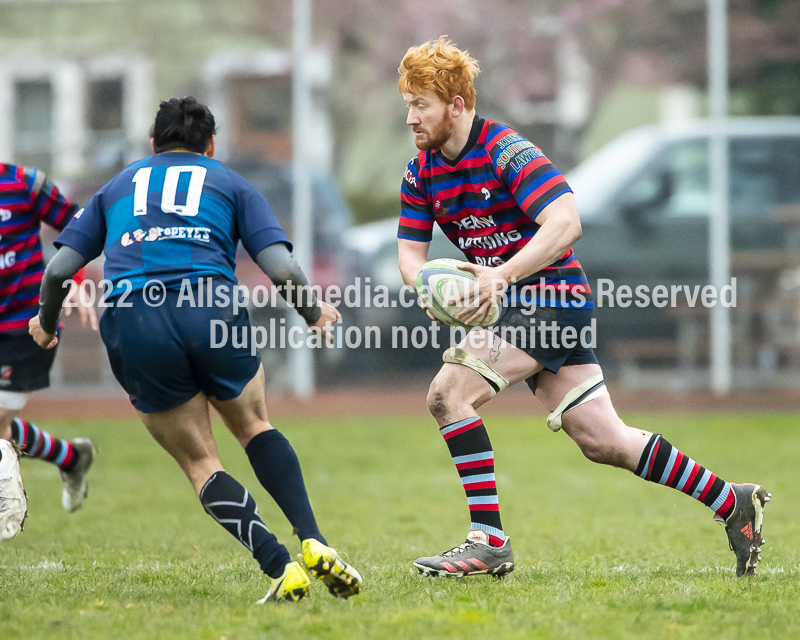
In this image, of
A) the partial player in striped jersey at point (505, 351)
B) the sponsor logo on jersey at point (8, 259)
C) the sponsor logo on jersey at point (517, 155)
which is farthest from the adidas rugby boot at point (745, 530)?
the sponsor logo on jersey at point (8, 259)

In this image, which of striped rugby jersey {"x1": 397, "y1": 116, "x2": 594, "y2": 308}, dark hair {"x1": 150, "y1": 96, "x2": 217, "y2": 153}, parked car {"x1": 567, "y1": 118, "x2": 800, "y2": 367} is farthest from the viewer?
parked car {"x1": 567, "y1": 118, "x2": 800, "y2": 367}

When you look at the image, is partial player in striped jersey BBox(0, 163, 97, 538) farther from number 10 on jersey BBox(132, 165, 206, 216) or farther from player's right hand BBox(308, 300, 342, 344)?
player's right hand BBox(308, 300, 342, 344)

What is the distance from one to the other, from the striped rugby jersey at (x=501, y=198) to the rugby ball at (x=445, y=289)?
26cm

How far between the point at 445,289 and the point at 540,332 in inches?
18.1

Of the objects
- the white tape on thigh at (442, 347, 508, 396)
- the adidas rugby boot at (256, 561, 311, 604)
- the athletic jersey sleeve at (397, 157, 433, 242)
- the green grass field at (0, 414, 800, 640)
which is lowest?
the green grass field at (0, 414, 800, 640)

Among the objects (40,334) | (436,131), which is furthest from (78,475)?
(436,131)

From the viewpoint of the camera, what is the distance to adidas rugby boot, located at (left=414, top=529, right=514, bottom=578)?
394cm

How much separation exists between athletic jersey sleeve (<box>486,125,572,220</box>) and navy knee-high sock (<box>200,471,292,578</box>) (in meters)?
1.55

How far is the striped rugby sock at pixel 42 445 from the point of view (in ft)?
18.0

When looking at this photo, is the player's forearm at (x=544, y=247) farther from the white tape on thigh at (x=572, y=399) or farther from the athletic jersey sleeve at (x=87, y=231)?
the athletic jersey sleeve at (x=87, y=231)

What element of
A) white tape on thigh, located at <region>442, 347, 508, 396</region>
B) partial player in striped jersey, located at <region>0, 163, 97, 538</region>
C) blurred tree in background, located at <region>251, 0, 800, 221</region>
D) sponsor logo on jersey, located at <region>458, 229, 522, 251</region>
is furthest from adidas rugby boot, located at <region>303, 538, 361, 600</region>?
blurred tree in background, located at <region>251, 0, 800, 221</region>

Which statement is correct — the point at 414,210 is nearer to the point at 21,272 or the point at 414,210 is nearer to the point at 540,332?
the point at 540,332

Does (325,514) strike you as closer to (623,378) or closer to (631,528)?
(631,528)

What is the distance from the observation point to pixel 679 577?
4.07 meters
